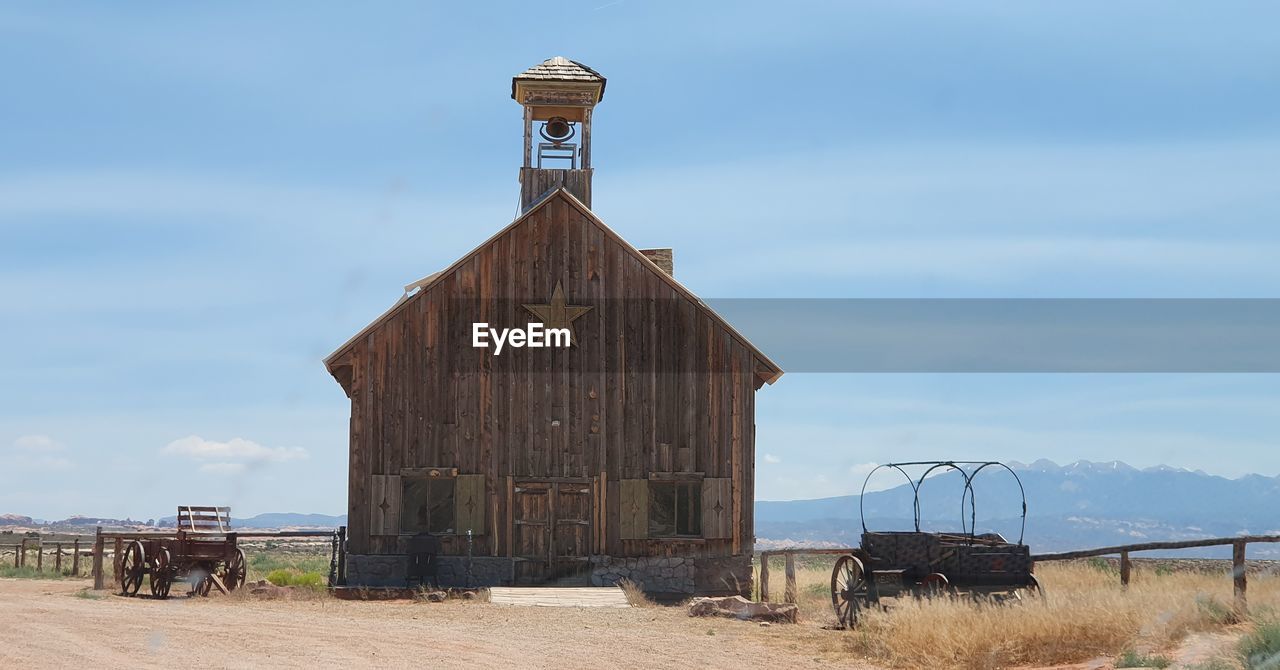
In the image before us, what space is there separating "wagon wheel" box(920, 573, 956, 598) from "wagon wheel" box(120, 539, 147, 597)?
1438 centimetres

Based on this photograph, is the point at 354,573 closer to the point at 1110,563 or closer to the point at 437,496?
the point at 437,496

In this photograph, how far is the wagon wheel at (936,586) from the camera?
1719 cm

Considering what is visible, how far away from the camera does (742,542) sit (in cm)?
2636

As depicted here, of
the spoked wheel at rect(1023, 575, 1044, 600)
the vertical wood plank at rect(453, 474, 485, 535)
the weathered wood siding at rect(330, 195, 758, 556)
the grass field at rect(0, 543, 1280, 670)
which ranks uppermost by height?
the weathered wood siding at rect(330, 195, 758, 556)

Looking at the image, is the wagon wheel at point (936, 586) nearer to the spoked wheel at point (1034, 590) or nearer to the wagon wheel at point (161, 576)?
the spoked wheel at point (1034, 590)

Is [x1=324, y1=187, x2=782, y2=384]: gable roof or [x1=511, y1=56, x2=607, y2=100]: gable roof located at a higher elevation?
[x1=511, y1=56, x2=607, y2=100]: gable roof

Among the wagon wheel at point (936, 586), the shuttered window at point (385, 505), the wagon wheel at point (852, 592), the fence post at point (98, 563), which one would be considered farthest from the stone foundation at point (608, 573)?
the wagon wheel at point (936, 586)

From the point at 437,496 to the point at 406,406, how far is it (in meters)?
1.92

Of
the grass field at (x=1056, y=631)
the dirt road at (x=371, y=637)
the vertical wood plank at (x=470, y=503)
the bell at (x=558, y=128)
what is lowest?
the dirt road at (x=371, y=637)

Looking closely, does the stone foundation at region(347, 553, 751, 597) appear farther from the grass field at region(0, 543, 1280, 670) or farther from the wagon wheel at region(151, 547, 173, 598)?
the grass field at region(0, 543, 1280, 670)

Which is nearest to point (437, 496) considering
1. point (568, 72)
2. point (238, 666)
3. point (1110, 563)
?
point (568, 72)

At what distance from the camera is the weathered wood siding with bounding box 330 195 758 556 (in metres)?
26.0

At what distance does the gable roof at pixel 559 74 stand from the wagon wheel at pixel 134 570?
1269cm

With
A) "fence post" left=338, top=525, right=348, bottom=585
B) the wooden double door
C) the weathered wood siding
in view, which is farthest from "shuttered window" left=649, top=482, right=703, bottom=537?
"fence post" left=338, top=525, right=348, bottom=585
